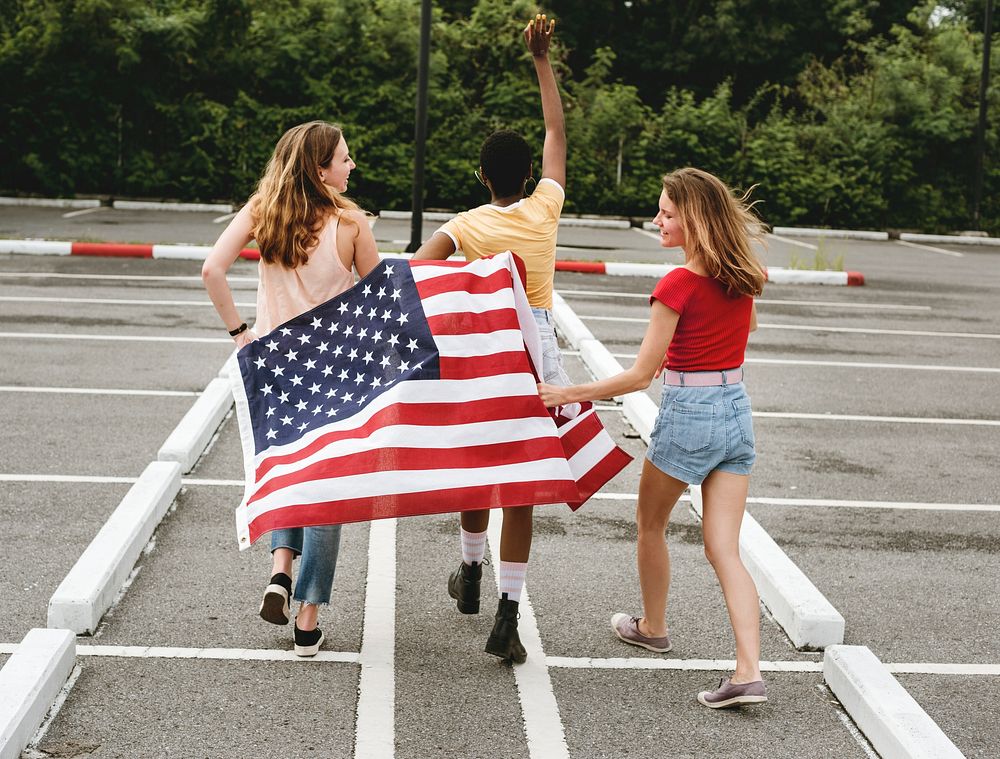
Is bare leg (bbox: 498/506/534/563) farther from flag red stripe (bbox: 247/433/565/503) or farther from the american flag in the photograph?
flag red stripe (bbox: 247/433/565/503)

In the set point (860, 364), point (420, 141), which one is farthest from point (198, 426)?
point (420, 141)

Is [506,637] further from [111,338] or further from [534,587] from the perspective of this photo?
[111,338]

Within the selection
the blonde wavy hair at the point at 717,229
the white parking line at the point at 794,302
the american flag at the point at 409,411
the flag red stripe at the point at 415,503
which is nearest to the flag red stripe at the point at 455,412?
the american flag at the point at 409,411

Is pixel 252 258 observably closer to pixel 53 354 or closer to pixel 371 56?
pixel 53 354

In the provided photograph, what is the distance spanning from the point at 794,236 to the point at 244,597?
23.2 m

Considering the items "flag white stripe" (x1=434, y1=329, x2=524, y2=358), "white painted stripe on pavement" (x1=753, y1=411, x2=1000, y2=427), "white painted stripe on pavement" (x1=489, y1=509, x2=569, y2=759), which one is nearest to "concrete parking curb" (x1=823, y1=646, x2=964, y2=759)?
"white painted stripe on pavement" (x1=489, y1=509, x2=569, y2=759)

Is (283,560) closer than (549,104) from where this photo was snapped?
Yes

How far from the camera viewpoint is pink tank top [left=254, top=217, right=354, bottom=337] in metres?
4.45

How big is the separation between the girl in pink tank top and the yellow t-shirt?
37cm

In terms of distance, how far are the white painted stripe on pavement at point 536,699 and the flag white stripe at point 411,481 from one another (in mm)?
796

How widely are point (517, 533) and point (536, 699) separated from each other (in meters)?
0.62

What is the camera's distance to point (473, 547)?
16.2 ft

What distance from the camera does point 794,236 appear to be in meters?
26.6

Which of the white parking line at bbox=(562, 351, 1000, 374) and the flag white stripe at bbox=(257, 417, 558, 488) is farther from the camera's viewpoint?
the white parking line at bbox=(562, 351, 1000, 374)
